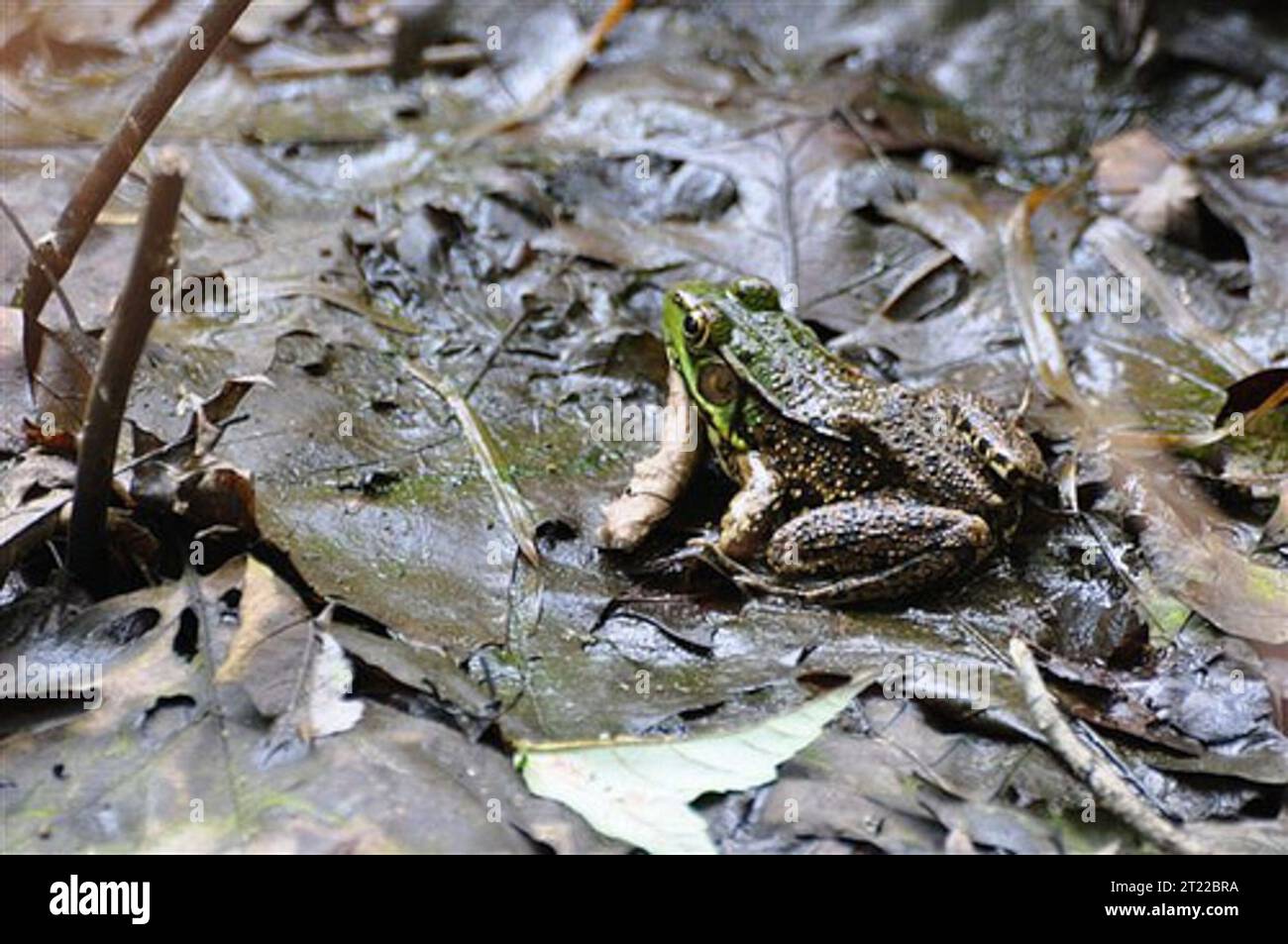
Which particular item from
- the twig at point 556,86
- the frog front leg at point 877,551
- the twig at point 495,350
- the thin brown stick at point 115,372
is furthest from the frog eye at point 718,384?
the twig at point 556,86

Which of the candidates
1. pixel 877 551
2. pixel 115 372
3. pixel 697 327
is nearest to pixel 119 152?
pixel 115 372

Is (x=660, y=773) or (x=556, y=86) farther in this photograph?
(x=556, y=86)

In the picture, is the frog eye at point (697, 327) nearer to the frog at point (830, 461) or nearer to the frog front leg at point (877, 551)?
the frog at point (830, 461)

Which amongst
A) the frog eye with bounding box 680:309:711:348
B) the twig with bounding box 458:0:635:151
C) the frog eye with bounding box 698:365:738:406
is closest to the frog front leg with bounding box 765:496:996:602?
the frog eye with bounding box 698:365:738:406

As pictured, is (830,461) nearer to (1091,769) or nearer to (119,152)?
(1091,769)

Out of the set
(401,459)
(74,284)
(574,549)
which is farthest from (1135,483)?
(74,284)

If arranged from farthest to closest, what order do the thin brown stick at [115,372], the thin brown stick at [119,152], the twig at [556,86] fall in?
the twig at [556,86]
the thin brown stick at [119,152]
the thin brown stick at [115,372]

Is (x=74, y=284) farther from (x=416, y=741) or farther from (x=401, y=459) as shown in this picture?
(x=416, y=741)
